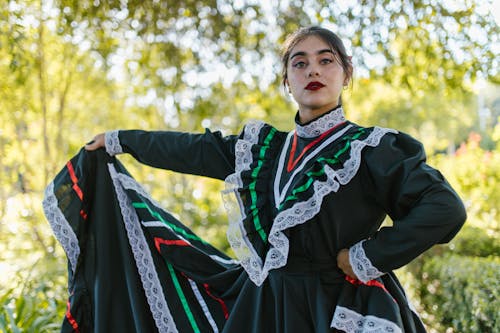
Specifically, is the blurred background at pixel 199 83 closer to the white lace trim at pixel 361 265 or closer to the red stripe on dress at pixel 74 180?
the red stripe on dress at pixel 74 180

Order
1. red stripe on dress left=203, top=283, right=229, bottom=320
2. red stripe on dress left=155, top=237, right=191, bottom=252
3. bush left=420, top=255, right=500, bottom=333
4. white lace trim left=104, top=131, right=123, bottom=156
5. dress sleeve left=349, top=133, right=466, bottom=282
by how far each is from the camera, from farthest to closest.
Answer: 1. bush left=420, top=255, right=500, bottom=333
2. white lace trim left=104, top=131, right=123, bottom=156
3. red stripe on dress left=155, top=237, right=191, bottom=252
4. red stripe on dress left=203, top=283, right=229, bottom=320
5. dress sleeve left=349, top=133, right=466, bottom=282

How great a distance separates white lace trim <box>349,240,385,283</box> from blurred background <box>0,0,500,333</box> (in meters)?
1.46

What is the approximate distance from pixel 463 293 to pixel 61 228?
2.21 m

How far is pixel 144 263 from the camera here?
2.13 meters

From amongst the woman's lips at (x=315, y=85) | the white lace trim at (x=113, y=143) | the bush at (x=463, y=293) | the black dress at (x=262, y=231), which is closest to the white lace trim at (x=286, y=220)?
the black dress at (x=262, y=231)

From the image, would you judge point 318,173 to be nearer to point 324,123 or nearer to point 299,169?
point 299,169

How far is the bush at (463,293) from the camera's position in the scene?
2.86 metres

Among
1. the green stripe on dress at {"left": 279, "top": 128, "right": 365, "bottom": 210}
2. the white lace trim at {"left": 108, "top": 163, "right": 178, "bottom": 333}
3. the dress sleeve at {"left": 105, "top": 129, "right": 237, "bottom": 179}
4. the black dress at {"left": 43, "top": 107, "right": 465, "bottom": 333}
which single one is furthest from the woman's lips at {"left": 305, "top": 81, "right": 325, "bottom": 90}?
the white lace trim at {"left": 108, "top": 163, "right": 178, "bottom": 333}

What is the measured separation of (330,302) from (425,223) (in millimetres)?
394

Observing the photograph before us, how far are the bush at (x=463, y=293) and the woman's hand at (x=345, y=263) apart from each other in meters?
1.40

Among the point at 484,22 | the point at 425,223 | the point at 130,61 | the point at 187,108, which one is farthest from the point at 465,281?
the point at 130,61

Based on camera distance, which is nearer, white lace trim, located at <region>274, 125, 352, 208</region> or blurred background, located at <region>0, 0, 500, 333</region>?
white lace trim, located at <region>274, 125, 352, 208</region>

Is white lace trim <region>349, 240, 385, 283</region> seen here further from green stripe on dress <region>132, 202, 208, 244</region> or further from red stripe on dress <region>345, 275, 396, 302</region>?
green stripe on dress <region>132, 202, 208, 244</region>

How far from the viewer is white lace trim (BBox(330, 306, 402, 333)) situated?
1.60 m
